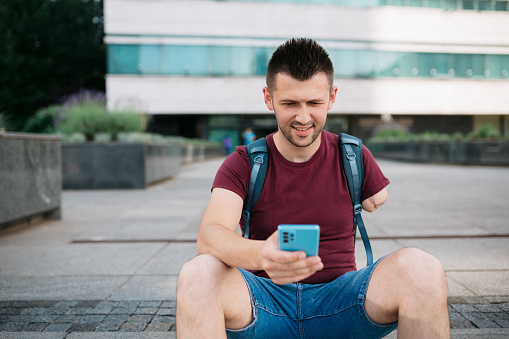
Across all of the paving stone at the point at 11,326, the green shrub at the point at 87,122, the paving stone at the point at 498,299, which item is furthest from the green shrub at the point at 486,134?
the paving stone at the point at 11,326

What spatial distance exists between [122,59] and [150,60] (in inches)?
69.4

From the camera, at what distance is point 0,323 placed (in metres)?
2.87

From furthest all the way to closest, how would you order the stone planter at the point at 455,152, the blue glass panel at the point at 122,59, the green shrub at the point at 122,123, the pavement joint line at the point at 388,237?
the blue glass panel at the point at 122,59
the stone planter at the point at 455,152
the green shrub at the point at 122,123
the pavement joint line at the point at 388,237

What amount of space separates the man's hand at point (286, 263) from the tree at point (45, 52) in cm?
3974

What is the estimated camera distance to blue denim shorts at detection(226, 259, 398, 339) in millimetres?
1843

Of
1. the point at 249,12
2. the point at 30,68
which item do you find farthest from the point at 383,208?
the point at 30,68

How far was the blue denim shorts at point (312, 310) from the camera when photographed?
1843 mm

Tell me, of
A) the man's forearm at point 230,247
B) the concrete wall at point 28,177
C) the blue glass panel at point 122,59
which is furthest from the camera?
the blue glass panel at point 122,59

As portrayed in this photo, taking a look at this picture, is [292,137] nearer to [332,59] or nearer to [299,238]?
[299,238]

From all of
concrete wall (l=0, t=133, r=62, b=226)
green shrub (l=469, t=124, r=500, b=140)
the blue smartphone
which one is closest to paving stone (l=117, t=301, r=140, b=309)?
the blue smartphone

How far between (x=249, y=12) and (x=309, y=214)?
1202 inches

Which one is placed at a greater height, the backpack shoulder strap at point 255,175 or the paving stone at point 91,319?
the backpack shoulder strap at point 255,175

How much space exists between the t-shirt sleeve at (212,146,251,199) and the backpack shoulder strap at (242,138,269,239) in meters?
0.03

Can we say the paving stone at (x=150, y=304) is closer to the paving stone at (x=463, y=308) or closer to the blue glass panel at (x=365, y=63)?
the paving stone at (x=463, y=308)
